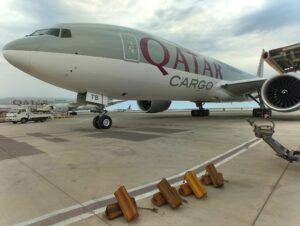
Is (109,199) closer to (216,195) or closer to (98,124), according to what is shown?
(216,195)

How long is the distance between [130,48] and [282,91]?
741 cm

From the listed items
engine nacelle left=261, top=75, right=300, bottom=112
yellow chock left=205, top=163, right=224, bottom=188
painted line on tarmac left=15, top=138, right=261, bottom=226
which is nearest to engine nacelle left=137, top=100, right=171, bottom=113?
engine nacelle left=261, top=75, right=300, bottom=112

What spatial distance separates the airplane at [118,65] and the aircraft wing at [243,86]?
0.07 meters

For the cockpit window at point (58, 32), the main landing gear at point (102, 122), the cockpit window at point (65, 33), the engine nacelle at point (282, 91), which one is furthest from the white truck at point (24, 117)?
the engine nacelle at point (282, 91)

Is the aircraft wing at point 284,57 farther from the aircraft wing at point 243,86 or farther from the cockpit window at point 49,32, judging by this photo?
the cockpit window at point 49,32

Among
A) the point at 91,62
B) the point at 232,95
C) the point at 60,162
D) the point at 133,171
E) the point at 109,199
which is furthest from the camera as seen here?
the point at 232,95

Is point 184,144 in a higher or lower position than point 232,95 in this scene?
lower

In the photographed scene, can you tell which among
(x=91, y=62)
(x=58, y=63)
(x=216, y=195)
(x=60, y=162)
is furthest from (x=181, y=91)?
(x=216, y=195)

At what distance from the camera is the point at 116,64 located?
8.98 metres

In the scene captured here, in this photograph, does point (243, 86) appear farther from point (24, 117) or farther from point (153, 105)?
point (24, 117)

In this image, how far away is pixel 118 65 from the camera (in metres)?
9.03

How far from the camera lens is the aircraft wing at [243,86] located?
13.7 m

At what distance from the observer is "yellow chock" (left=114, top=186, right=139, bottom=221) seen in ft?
7.29

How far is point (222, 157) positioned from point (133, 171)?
71.5 inches
